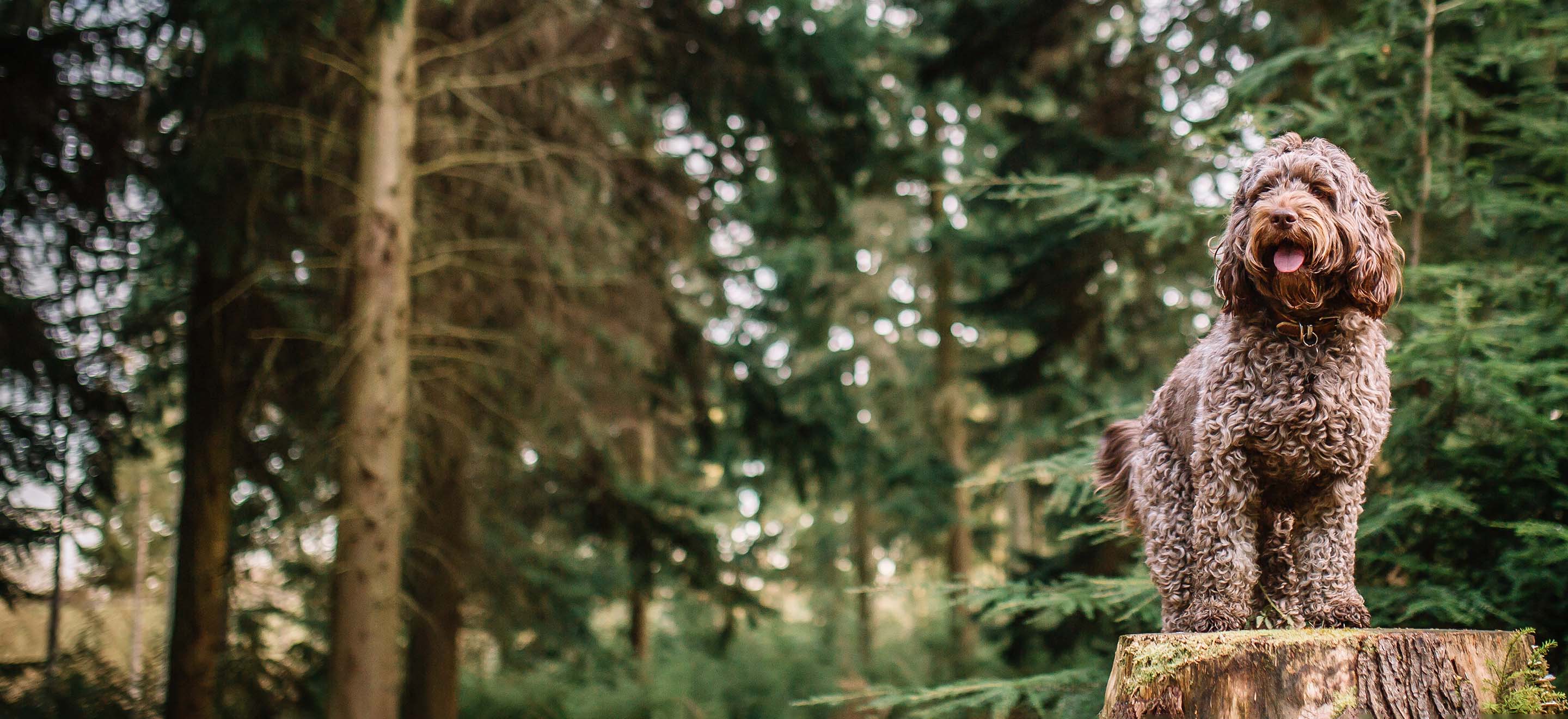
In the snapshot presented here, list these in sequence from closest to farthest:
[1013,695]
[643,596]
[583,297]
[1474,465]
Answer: [1474,465] → [1013,695] → [583,297] → [643,596]

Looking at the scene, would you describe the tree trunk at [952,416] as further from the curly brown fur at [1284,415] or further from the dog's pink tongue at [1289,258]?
the dog's pink tongue at [1289,258]

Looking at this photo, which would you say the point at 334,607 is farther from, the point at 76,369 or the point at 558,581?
the point at 558,581

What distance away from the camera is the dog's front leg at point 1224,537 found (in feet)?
11.7

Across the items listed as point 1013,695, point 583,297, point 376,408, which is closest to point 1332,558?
point 1013,695

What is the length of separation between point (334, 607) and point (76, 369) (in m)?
2.91

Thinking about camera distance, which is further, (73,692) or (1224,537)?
(73,692)

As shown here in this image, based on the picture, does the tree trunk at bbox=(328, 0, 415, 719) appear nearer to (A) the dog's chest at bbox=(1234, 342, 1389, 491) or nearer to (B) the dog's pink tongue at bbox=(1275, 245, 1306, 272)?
(A) the dog's chest at bbox=(1234, 342, 1389, 491)

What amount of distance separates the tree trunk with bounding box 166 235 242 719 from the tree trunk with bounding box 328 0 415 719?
Result: 5.46ft

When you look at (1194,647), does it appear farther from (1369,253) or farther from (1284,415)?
(1369,253)

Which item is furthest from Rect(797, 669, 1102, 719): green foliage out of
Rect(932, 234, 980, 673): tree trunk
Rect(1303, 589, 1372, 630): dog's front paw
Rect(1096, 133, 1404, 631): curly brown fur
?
Rect(932, 234, 980, 673): tree trunk

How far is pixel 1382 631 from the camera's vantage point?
133 inches

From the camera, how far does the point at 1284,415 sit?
136 inches

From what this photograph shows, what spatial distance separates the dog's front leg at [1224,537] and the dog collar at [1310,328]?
1.33 ft

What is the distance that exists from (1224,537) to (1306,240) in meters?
1.02
